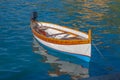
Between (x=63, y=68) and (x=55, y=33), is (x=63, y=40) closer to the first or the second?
(x=63, y=68)

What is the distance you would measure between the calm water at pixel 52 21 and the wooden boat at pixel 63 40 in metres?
1.52

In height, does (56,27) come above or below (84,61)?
above

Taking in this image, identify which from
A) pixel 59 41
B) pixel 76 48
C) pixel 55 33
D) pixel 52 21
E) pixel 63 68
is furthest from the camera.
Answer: pixel 52 21

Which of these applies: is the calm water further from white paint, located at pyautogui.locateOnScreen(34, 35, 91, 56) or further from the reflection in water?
white paint, located at pyautogui.locateOnScreen(34, 35, 91, 56)

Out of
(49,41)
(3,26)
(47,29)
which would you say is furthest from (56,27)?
(3,26)

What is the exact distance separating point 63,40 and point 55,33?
5.23 m

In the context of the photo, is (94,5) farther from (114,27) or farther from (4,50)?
(4,50)

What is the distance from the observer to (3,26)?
1404 inches

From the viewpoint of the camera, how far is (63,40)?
23.9 m

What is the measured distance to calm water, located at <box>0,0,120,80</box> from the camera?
74.5ft

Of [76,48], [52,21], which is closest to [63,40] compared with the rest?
[76,48]

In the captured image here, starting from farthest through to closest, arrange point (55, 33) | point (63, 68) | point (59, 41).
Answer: point (55, 33) < point (59, 41) < point (63, 68)

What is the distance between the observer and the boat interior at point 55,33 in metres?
26.5

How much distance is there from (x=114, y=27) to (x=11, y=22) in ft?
47.8
